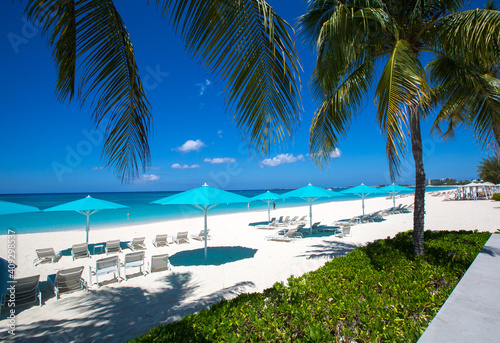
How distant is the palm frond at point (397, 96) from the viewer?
121 inches

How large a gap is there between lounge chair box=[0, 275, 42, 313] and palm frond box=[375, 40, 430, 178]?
→ 6973 millimetres

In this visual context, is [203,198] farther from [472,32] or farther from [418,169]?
[472,32]

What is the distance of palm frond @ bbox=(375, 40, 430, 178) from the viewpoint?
121 inches

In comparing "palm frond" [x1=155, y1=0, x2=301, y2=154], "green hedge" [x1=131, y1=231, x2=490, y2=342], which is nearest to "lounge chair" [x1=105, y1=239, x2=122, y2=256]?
"green hedge" [x1=131, y1=231, x2=490, y2=342]

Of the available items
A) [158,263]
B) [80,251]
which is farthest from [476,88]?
[80,251]

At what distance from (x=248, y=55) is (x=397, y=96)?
2.27 meters

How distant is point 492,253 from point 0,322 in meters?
9.30

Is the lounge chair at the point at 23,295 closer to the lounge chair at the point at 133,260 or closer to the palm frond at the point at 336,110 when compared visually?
the lounge chair at the point at 133,260

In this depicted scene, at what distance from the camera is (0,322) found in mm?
4418

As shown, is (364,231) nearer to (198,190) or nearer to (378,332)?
(198,190)

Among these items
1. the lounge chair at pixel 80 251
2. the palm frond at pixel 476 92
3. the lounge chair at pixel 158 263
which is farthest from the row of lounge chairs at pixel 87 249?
the palm frond at pixel 476 92

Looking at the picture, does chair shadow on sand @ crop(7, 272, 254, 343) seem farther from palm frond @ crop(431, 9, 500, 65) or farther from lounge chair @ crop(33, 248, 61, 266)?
palm frond @ crop(431, 9, 500, 65)

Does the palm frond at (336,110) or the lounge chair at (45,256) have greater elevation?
the palm frond at (336,110)

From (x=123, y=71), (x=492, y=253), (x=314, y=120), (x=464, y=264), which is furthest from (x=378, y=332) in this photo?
(x=314, y=120)
